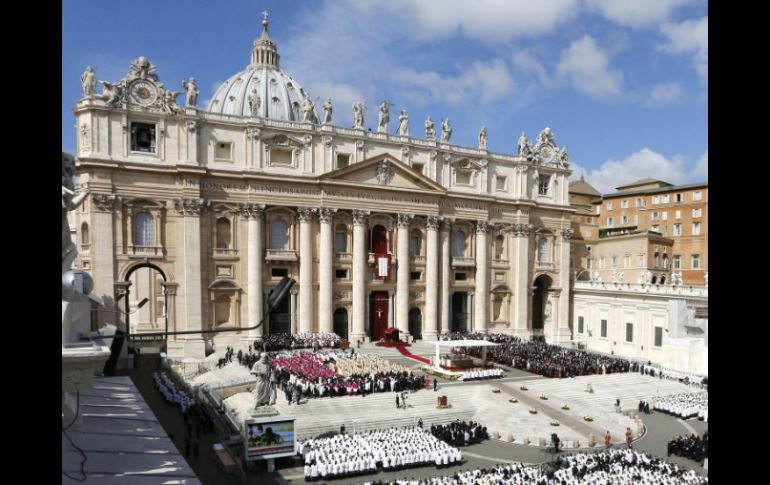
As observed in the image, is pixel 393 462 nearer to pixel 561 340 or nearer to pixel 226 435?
pixel 226 435

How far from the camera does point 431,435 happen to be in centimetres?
2450

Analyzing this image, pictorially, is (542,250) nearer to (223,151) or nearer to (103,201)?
(223,151)

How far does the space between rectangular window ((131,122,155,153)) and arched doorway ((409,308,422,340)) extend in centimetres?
2819

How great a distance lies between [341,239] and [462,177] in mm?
15192

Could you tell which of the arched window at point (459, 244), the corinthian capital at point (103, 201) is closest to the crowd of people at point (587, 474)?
the corinthian capital at point (103, 201)

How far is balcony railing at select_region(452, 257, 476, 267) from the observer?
53594 millimetres

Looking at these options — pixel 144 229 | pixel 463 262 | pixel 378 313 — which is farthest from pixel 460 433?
pixel 144 229

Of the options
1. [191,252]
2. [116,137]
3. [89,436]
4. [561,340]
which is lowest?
[561,340]

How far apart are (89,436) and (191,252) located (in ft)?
88.6

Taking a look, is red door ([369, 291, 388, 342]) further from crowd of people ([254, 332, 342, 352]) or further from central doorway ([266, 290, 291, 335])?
central doorway ([266, 290, 291, 335])

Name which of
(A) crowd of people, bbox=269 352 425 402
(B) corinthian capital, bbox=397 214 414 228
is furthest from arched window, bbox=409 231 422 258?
(A) crowd of people, bbox=269 352 425 402
